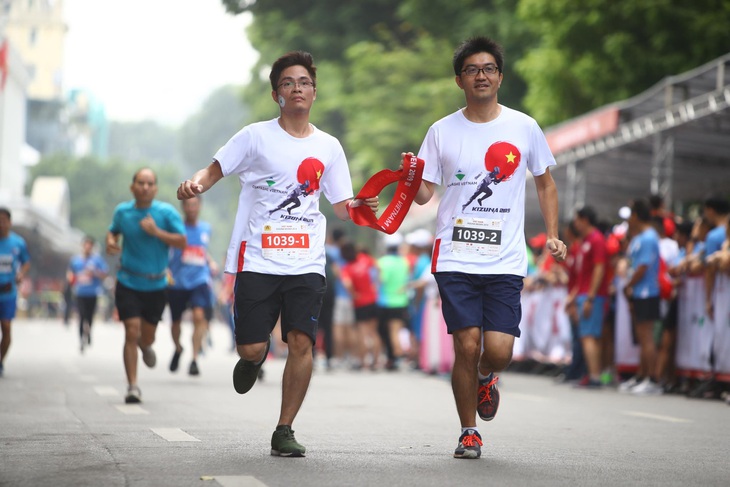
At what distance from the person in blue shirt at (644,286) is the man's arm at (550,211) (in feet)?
25.0

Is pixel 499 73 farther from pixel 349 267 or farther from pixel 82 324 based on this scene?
pixel 82 324

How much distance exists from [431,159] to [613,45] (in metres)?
22.5

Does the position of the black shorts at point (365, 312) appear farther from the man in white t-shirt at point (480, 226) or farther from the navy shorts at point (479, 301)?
the navy shorts at point (479, 301)

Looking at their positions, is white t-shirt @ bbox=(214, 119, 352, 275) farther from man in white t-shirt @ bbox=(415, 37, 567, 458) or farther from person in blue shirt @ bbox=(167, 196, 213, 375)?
person in blue shirt @ bbox=(167, 196, 213, 375)

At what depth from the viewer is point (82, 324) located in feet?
79.0

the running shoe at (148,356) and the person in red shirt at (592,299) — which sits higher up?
the person in red shirt at (592,299)

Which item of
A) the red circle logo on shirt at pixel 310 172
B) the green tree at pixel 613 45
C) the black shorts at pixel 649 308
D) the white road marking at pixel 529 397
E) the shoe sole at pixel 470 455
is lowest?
the shoe sole at pixel 470 455

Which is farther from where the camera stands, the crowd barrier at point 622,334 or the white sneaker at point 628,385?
the white sneaker at point 628,385

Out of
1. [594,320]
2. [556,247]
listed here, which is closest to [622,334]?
[594,320]

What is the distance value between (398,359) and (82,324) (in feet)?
19.1

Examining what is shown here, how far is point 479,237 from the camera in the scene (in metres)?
7.71

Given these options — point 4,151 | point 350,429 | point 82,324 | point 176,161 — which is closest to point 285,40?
point 82,324

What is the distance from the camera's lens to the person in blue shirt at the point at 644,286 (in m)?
15.4

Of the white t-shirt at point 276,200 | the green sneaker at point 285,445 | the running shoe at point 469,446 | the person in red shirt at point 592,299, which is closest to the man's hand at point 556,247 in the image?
the running shoe at point 469,446
